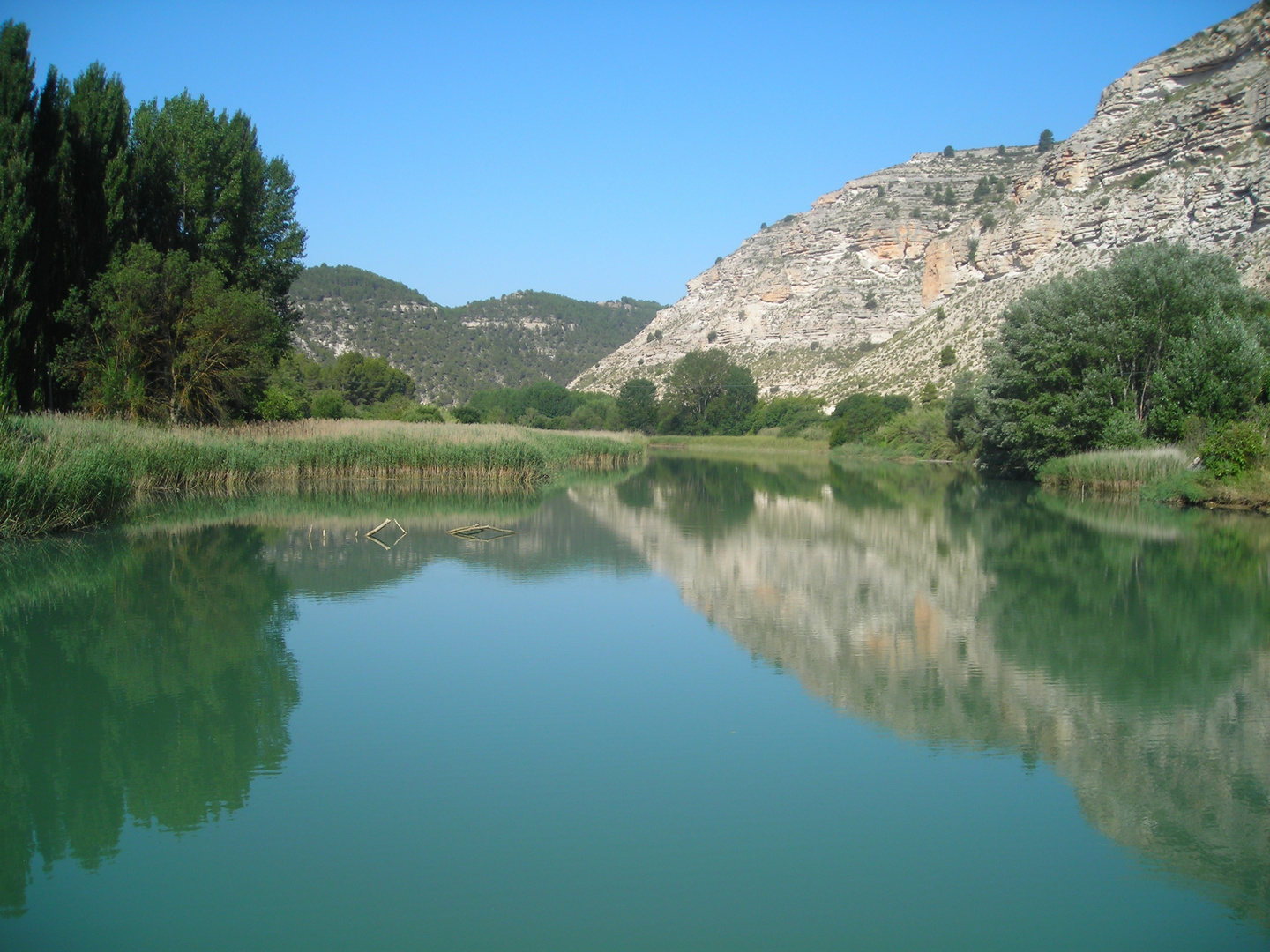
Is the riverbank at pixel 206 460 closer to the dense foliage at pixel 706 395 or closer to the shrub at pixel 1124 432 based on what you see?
the shrub at pixel 1124 432

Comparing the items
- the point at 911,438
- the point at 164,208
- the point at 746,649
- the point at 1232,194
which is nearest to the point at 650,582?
the point at 746,649

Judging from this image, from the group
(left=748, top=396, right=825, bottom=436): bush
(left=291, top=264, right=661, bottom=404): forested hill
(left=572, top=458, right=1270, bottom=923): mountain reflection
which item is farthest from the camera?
(left=291, top=264, right=661, bottom=404): forested hill

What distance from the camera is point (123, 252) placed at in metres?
22.3

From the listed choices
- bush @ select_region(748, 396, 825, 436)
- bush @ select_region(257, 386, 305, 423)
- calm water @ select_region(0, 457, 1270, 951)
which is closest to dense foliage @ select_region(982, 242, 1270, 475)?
calm water @ select_region(0, 457, 1270, 951)

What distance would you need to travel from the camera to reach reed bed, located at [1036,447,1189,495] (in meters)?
23.7

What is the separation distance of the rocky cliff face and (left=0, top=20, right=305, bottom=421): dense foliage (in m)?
35.5

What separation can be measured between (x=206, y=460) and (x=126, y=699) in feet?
50.6

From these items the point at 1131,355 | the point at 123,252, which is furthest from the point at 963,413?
the point at 123,252

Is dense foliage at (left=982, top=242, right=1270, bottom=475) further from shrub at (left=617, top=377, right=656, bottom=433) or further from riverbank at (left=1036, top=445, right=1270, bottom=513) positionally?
shrub at (left=617, top=377, right=656, bottom=433)

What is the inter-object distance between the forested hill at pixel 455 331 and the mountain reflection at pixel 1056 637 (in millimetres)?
83535

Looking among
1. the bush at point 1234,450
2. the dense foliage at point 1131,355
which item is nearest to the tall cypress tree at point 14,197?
the bush at point 1234,450

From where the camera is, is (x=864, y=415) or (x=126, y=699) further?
(x=864, y=415)

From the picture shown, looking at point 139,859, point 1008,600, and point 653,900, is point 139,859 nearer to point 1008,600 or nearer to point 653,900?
point 653,900

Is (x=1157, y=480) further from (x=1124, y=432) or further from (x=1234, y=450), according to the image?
(x=1234, y=450)
